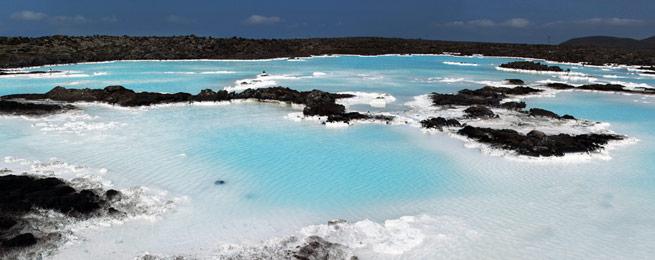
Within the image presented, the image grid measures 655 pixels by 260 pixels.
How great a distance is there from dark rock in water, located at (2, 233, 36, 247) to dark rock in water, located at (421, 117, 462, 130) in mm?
9196

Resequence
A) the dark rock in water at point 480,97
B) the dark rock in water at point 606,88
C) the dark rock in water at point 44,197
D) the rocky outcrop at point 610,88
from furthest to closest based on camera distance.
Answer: the dark rock in water at point 606,88 → the rocky outcrop at point 610,88 → the dark rock in water at point 480,97 → the dark rock in water at point 44,197

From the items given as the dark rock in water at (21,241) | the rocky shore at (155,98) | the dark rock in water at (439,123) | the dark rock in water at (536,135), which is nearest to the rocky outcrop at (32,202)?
the dark rock in water at (21,241)

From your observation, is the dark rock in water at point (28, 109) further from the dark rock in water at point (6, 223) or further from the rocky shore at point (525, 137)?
the rocky shore at point (525, 137)

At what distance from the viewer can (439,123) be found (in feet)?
41.6

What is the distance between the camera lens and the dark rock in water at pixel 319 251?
18.3 feet

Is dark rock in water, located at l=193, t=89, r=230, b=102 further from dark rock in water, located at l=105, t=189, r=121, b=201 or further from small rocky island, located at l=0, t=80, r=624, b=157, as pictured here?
dark rock in water, located at l=105, t=189, r=121, b=201

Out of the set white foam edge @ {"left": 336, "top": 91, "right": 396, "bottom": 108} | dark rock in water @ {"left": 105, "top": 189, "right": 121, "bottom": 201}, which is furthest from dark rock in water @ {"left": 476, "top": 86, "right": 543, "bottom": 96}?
dark rock in water @ {"left": 105, "top": 189, "right": 121, "bottom": 201}

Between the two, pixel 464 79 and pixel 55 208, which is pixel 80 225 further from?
pixel 464 79

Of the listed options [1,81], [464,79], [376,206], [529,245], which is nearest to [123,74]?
[1,81]

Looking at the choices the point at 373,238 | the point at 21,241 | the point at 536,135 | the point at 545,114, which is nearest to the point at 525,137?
the point at 536,135

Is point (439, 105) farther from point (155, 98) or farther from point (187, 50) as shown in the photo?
point (187, 50)

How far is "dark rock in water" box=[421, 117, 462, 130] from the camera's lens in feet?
41.2

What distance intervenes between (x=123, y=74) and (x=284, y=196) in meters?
23.4

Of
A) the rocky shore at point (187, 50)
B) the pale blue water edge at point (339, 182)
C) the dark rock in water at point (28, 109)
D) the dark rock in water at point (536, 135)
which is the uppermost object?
the rocky shore at point (187, 50)
